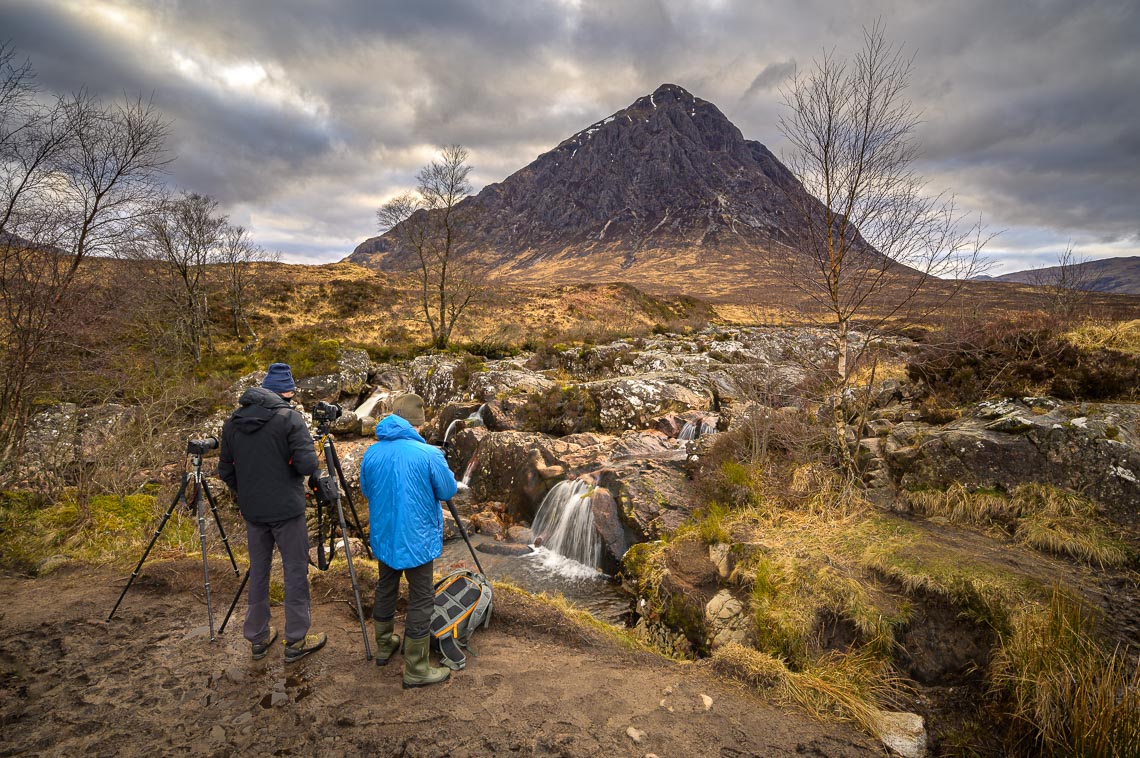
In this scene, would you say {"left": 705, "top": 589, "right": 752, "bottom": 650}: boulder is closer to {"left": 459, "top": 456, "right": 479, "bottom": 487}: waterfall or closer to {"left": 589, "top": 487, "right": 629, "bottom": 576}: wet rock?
{"left": 589, "top": 487, "right": 629, "bottom": 576}: wet rock

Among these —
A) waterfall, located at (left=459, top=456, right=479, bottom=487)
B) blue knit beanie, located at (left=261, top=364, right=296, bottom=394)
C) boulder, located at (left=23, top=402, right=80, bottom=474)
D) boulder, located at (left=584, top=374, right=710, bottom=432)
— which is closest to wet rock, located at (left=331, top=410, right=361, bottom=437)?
waterfall, located at (left=459, top=456, right=479, bottom=487)

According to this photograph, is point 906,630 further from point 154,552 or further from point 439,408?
point 439,408

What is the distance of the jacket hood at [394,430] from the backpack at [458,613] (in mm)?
1742

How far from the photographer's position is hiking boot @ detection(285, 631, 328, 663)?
4.12 meters

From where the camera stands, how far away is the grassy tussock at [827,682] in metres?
3.85

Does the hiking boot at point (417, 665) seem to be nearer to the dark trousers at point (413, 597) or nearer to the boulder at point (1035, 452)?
the dark trousers at point (413, 597)

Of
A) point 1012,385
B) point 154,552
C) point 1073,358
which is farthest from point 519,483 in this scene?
point 1073,358

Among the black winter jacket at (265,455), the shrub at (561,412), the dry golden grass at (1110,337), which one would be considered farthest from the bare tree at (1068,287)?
the black winter jacket at (265,455)

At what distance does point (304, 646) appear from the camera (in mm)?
4238

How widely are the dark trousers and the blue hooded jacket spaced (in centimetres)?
12

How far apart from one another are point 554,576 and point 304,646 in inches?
196

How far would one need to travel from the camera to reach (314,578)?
5.66m

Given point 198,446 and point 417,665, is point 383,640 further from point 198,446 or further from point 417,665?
point 198,446

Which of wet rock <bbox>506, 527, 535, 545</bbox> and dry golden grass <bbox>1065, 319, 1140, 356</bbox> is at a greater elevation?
dry golden grass <bbox>1065, 319, 1140, 356</bbox>
